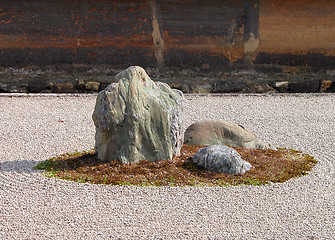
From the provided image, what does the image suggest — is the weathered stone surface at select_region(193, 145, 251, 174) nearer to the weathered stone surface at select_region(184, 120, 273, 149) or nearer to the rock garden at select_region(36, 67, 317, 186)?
the rock garden at select_region(36, 67, 317, 186)

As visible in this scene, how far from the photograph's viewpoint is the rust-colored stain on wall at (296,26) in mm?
10844

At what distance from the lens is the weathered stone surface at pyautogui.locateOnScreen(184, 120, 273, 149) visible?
264 inches

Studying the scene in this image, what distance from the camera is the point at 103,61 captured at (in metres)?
10.9

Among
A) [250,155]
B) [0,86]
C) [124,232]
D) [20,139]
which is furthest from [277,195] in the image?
[0,86]

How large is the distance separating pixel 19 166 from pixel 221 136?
2671 mm

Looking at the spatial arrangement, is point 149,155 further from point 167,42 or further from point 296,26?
point 296,26

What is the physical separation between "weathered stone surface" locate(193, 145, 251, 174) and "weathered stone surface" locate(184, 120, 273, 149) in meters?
1.00

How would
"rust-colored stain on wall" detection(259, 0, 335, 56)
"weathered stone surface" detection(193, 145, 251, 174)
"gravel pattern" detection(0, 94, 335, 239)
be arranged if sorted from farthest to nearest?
"rust-colored stain on wall" detection(259, 0, 335, 56)
"weathered stone surface" detection(193, 145, 251, 174)
"gravel pattern" detection(0, 94, 335, 239)

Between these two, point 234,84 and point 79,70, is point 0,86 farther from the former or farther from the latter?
point 234,84

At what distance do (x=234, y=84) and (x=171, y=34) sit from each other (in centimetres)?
176

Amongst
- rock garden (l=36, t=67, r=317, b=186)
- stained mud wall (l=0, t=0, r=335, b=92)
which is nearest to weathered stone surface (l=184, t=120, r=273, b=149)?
rock garden (l=36, t=67, r=317, b=186)

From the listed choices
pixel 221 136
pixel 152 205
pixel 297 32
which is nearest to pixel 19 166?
pixel 152 205

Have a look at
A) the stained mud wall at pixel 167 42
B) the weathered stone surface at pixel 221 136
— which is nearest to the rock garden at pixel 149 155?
the weathered stone surface at pixel 221 136

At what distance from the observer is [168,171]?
18.4ft
